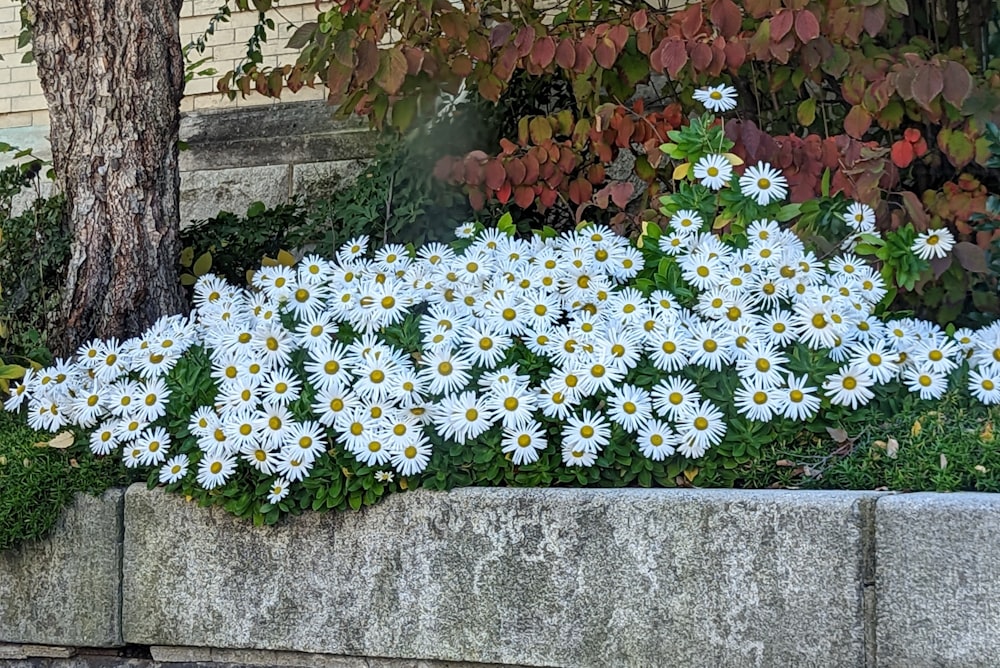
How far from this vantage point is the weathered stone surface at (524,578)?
8.50 ft

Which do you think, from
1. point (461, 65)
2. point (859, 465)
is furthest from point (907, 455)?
point (461, 65)

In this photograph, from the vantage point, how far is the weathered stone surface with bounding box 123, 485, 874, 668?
259cm

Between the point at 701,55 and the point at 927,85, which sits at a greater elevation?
the point at 701,55

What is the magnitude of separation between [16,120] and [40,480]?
14.1ft

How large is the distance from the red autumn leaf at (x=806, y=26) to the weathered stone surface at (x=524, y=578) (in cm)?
154

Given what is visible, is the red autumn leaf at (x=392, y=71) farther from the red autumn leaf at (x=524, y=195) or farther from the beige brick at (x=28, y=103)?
the beige brick at (x=28, y=103)

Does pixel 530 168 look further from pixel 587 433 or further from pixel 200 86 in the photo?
pixel 200 86

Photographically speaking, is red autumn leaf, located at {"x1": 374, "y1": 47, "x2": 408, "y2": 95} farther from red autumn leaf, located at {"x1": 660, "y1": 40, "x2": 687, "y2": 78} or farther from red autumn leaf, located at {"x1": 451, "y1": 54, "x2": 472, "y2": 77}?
red autumn leaf, located at {"x1": 660, "y1": 40, "x2": 687, "y2": 78}

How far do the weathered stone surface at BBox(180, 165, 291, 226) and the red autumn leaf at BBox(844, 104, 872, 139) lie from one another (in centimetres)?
322

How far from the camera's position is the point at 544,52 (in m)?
3.80

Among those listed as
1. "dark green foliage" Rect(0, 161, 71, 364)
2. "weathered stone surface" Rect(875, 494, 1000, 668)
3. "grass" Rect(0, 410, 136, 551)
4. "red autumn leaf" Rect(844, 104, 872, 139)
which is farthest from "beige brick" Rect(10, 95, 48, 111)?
"weathered stone surface" Rect(875, 494, 1000, 668)

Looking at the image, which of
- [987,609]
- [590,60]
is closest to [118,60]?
[590,60]

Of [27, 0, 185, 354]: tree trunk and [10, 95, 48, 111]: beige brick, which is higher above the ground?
[10, 95, 48, 111]: beige brick

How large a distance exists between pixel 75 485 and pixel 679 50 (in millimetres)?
2341
